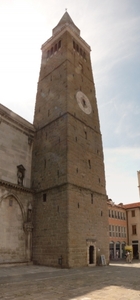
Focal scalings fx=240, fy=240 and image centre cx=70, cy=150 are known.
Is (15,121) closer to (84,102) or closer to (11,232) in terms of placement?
(84,102)

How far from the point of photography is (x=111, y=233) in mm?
41000

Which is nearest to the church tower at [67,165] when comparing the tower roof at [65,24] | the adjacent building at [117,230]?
the tower roof at [65,24]

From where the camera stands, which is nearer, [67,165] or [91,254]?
[67,165]

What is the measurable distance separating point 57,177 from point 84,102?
11158mm

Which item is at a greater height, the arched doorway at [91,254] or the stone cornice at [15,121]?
the stone cornice at [15,121]

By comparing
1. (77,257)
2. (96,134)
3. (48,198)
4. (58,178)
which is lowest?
(77,257)

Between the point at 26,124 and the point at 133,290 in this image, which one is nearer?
the point at 133,290

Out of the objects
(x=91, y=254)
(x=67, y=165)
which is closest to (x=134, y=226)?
(x=91, y=254)

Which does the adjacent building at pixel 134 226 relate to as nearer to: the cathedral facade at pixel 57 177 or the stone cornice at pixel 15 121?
the cathedral facade at pixel 57 177

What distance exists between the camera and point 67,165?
2359cm

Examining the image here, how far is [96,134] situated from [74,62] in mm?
10097

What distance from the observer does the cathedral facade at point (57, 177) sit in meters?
22.3

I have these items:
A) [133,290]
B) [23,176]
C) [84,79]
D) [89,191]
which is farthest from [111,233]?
[133,290]

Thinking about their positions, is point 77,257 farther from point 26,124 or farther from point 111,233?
point 111,233
